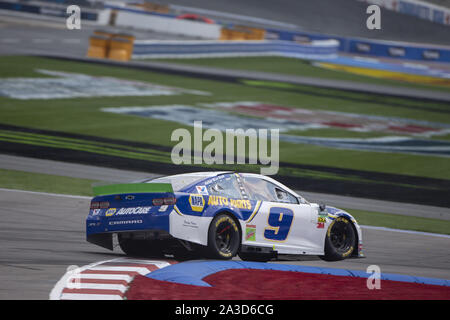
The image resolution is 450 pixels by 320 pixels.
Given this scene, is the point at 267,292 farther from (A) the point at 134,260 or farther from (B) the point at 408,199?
(B) the point at 408,199

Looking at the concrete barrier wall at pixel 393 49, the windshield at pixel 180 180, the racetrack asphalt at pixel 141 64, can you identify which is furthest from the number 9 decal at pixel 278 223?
the concrete barrier wall at pixel 393 49

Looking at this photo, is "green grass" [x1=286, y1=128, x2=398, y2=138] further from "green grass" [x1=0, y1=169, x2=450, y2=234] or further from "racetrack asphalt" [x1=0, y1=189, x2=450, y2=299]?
"racetrack asphalt" [x1=0, y1=189, x2=450, y2=299]

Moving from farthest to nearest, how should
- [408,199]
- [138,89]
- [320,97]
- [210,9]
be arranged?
[210,9], [320,97], [138,89], [408,199]

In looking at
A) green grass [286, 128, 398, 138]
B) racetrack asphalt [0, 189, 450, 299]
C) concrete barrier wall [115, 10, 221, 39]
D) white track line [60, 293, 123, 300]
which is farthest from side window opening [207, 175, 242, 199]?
concrete barrier wall [115, 10, 221, 39]

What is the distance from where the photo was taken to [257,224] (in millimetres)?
11875

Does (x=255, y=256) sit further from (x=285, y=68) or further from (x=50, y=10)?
(x=50, y=10)

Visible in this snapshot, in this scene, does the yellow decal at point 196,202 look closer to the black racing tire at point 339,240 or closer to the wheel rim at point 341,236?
the black racing tire at point 339,240

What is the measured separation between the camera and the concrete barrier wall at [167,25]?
6119cm

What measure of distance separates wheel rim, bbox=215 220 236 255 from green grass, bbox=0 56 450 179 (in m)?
11.7

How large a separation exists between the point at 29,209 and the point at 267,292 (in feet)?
21.9

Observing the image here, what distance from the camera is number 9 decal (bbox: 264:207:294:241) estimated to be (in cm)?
1210

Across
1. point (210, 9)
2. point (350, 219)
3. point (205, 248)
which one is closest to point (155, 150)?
point (350, 219)

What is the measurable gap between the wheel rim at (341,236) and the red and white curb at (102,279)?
9.66 feet

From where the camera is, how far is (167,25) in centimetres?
6294
